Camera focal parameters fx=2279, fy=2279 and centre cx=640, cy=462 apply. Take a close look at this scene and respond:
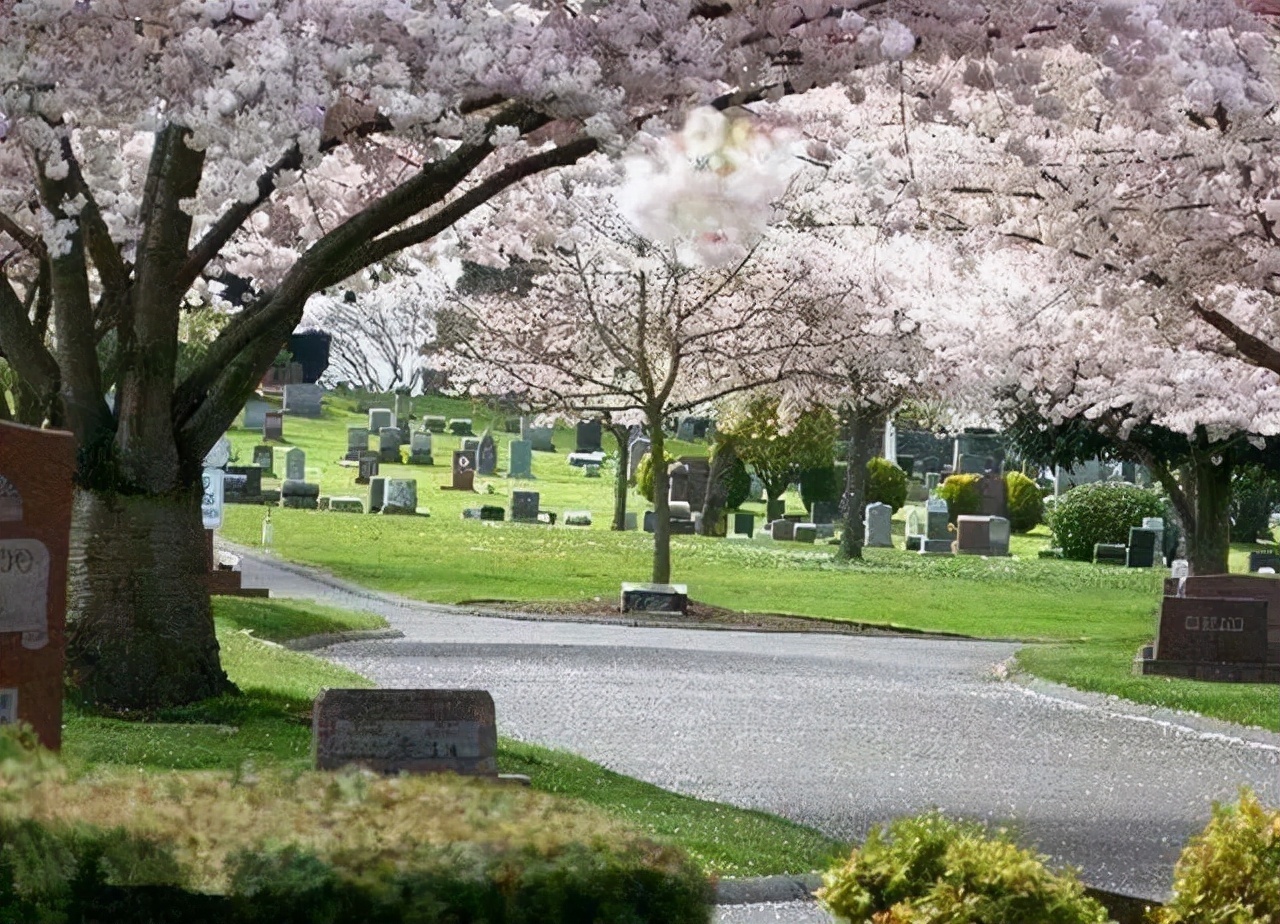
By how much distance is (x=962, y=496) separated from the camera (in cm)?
6006

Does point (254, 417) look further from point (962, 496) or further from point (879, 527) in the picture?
point (879, 527)

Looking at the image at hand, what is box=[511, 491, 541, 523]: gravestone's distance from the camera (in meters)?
55.3

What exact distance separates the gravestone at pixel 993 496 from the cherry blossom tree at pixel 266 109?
143ft

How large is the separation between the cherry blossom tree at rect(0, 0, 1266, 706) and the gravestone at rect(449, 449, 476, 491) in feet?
151

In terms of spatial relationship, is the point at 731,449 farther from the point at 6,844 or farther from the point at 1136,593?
the point at 6,844

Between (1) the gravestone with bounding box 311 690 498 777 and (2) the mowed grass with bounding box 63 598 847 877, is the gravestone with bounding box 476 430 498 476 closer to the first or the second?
(2) the mowed grass with bounding box 63 598 847 877

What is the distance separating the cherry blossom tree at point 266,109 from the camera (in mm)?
13711

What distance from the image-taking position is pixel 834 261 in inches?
1551

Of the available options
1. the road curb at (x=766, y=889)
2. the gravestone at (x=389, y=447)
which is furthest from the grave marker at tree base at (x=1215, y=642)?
the gravestone at (x=389, y=447)

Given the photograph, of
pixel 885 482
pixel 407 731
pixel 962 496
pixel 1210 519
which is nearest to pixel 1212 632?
pixel 1210 519

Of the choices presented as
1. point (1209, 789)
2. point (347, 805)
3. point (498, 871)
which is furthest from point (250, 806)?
point (1209, 789)

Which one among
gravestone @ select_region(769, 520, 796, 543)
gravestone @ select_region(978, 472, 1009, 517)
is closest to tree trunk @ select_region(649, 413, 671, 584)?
gravestone @ select_region(769, 520, 796, 543)

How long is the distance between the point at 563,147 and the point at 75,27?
3.27 meters

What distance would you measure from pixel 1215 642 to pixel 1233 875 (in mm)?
17963
